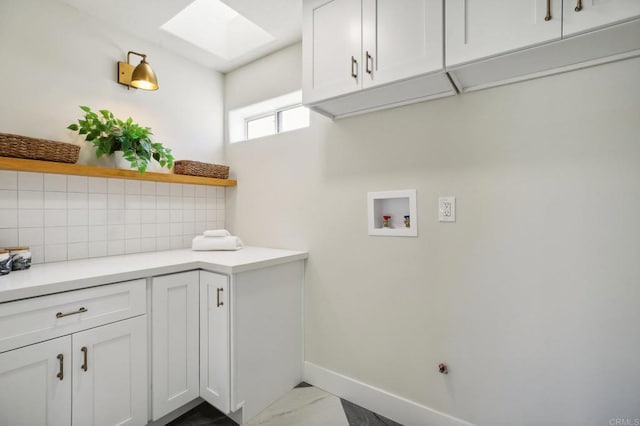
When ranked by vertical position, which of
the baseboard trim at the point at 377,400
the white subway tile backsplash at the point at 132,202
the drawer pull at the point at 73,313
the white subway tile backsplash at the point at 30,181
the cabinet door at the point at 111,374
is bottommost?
the baseboard trim at the point at 377,400

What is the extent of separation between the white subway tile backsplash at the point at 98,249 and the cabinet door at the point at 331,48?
1585 millimetres

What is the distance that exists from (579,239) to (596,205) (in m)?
0.15

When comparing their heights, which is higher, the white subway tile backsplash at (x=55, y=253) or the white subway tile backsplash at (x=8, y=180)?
the white subway tile backsplash at (x=8, y=180)

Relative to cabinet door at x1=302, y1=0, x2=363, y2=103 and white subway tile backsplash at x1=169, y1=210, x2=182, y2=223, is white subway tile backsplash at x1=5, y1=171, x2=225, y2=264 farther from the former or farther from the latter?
cabinet door at x1=302, y1=0, x2=363, y2=103

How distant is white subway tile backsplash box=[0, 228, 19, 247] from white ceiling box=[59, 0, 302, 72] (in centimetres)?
137

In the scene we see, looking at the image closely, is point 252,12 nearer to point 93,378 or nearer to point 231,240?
point 231,240

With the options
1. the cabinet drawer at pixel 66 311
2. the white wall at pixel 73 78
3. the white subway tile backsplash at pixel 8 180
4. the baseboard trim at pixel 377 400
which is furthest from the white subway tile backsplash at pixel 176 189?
the baseboard trim at pixel 377 400

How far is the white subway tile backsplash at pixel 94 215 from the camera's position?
5.36 ft

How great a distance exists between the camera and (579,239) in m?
1.23

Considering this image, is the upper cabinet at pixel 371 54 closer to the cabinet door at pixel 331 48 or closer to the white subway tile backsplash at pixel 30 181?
the cabinet door at pixel 331 48

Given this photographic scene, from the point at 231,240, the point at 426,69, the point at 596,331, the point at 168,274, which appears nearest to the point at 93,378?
the point at 168,274

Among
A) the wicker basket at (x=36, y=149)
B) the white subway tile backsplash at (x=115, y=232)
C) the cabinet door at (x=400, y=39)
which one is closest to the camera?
the cabinet door at (x=400, y=39)

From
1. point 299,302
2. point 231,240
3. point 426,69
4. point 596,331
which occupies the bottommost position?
point 299,302

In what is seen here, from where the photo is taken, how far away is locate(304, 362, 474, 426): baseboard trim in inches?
60.8
